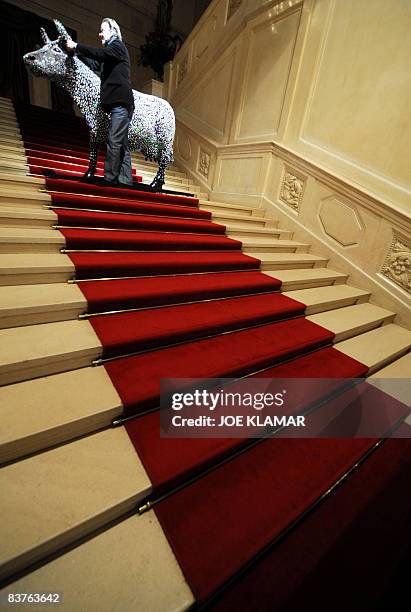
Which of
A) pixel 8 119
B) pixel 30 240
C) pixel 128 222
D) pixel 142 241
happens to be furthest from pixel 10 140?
pixel 142 241

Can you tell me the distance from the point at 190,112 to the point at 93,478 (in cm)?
675

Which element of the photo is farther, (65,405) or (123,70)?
(123,70)

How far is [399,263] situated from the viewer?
2.92 m

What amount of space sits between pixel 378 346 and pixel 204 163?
4.47m

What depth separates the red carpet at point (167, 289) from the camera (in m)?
1.81

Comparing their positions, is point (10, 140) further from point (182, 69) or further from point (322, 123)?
point (182, 69)

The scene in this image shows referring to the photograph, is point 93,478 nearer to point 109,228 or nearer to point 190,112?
point 109,228

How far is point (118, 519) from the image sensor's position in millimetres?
1093

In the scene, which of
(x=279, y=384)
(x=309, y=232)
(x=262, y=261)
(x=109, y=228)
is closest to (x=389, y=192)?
(x=309, y=232)

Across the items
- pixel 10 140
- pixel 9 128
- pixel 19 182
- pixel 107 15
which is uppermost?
pixel 107 15

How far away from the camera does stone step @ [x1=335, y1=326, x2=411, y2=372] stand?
2.22m

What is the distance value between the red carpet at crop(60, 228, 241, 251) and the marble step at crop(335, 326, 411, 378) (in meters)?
1.56

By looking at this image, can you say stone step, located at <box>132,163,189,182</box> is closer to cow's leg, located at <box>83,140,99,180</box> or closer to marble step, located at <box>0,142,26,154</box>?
cow's leg, located at <box>83,140,99,180</box>

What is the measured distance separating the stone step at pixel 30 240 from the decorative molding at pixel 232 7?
213 inches
